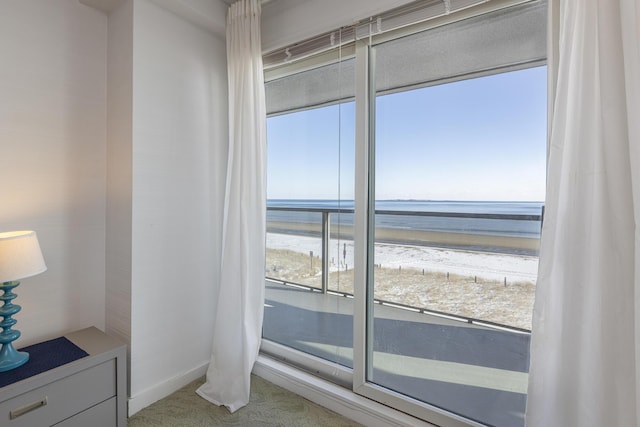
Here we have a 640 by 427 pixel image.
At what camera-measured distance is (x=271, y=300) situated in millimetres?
2143

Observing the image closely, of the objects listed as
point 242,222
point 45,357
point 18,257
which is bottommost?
point 45,357

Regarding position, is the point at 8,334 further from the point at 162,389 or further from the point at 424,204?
the point at 424,204

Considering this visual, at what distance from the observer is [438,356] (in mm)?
1535

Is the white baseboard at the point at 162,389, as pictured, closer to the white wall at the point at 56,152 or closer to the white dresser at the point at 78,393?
the white dresser at the point at 78,393

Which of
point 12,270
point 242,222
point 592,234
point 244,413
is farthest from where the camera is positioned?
point 242,222

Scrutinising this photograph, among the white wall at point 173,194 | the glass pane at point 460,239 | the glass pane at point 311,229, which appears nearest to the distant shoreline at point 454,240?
the glass pane at point 460,239

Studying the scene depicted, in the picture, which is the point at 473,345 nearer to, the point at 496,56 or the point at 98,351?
the point at 496,56

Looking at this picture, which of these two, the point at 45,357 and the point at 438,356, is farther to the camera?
the point at 438,356

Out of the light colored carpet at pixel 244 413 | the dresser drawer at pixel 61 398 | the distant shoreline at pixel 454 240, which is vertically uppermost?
the distant shoreline at pixel 454 240

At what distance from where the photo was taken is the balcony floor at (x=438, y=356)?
1359 millimetres

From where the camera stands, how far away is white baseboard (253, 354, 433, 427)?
5.05 feet

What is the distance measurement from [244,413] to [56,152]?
1.81 meters

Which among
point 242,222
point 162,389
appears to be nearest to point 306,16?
point 242,222

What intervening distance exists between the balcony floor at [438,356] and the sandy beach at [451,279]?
79 millimetres
